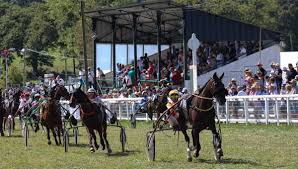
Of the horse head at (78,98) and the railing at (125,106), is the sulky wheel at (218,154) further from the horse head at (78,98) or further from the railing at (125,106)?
the railing at (125,106)

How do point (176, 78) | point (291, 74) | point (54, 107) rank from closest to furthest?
1. point (54, 107)
2. point (291, 74)
3. point (176, 78)

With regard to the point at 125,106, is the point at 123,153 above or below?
below

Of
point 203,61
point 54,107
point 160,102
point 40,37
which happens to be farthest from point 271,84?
point 40,37

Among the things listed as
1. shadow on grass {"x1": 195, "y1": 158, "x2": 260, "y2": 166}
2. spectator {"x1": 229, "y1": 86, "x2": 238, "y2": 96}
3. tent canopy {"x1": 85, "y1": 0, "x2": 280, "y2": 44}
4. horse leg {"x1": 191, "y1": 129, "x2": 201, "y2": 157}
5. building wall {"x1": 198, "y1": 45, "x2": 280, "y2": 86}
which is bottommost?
shadow on grass {"x1": 195, "y1": 158, "x2": 260, "y2": 166}

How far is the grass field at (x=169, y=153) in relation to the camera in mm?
14730

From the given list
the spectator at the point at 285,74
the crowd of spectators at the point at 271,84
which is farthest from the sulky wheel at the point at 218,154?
the spectator at the point at 285,74

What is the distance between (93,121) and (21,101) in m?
11.4

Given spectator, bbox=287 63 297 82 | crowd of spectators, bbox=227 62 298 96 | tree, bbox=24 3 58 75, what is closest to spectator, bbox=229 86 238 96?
crowd of spectators, bbox=227 62 298 96

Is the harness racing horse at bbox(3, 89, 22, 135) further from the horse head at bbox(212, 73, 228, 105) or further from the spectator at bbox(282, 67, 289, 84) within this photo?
the horse head at bbox(212, 73, 228, 105)

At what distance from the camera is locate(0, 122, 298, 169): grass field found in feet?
48.3

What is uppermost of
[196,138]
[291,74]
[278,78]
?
[291,74]

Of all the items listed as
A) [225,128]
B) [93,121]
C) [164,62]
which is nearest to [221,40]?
[164,62]

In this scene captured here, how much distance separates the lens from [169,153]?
56.6ft

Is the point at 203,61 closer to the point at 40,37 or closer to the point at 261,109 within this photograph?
the point at 261,109
